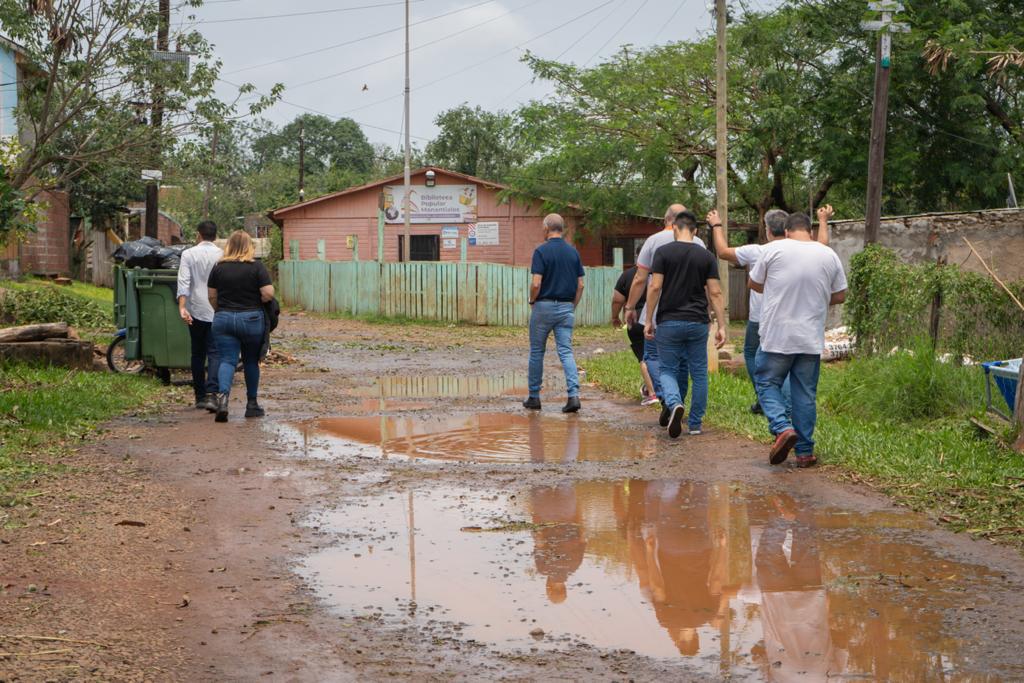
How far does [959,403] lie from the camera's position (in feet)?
32.4

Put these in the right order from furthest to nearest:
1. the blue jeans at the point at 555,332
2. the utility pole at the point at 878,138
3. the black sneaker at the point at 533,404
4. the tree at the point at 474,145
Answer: the tree at the point at 474,145, the utility pole at the point at 878,138, the black sneaker at the point at 533,404, the blue jeans at the point at 555,332

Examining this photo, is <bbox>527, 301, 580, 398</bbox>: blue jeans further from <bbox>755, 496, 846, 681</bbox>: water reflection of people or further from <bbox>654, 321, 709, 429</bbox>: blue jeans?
<bbox>755, 496, 846, 681</bbox>: water reflection of people

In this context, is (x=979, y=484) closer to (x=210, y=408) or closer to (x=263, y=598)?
(x=263, y=598)

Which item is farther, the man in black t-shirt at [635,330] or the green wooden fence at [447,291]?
the green wooden fence at [447,291]

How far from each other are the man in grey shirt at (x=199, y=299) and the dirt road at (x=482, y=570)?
2187 millimetres

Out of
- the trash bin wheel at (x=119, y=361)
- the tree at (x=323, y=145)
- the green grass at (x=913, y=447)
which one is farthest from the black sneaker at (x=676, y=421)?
the tree at (x=323, y=145)

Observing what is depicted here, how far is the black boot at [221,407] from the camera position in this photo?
10336 millimetres

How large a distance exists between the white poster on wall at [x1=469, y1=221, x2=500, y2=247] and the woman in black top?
1019 inches

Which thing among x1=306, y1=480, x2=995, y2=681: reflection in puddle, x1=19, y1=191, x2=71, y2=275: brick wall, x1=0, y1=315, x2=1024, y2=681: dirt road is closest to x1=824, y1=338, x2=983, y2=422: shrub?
x1=0, y1=315, x2=1024, y2=681: dirt road

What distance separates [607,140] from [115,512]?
86.4 ft

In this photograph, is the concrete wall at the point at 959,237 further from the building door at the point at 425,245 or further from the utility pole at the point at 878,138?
the building door at the point at 425,245

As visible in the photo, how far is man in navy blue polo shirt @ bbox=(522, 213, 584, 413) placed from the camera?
1124 cm

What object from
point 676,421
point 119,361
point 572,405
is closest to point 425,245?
point 119,361

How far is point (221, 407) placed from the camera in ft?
34.0
